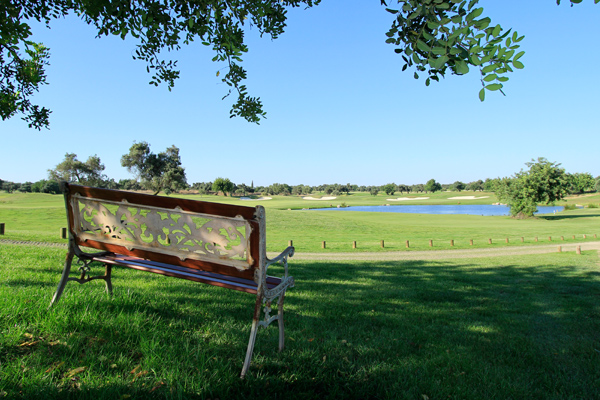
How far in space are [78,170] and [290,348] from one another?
52.2 meters

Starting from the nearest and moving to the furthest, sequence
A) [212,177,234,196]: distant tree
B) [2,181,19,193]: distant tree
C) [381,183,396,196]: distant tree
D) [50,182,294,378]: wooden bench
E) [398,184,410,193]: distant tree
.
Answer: [50,182,294,378]: wooden bench, [2,181,19,193]: distant tree, [212,177,234,196]: distant tree, [381,183,396,196]: distant tree, [398,184,410,193]: distant tree

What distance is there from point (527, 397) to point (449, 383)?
0.56 m

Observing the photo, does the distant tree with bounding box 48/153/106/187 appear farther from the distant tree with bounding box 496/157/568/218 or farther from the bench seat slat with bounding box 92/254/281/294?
the distant tree with bounding box 496/157/568/218

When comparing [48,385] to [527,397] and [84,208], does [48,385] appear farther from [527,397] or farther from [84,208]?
[527,397]

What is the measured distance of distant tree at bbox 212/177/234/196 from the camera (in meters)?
101

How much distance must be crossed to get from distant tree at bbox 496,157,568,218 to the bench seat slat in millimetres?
57196

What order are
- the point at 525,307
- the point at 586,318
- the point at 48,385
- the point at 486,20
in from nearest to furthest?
the point at 48,385
the point at 486,20
the point at 586,318
the point at 525,307

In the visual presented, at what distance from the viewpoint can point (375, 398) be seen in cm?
231

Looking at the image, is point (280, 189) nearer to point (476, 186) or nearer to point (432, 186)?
point (432, 186)

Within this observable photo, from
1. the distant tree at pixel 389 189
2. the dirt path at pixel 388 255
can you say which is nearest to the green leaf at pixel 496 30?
the dirt path at pixel 388 255

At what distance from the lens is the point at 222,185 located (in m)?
101

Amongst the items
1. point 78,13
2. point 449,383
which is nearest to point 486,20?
point 449,383

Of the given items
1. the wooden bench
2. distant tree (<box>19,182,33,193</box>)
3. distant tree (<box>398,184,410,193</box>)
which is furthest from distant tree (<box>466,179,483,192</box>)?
the wooden bench

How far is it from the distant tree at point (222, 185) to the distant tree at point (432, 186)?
112m
